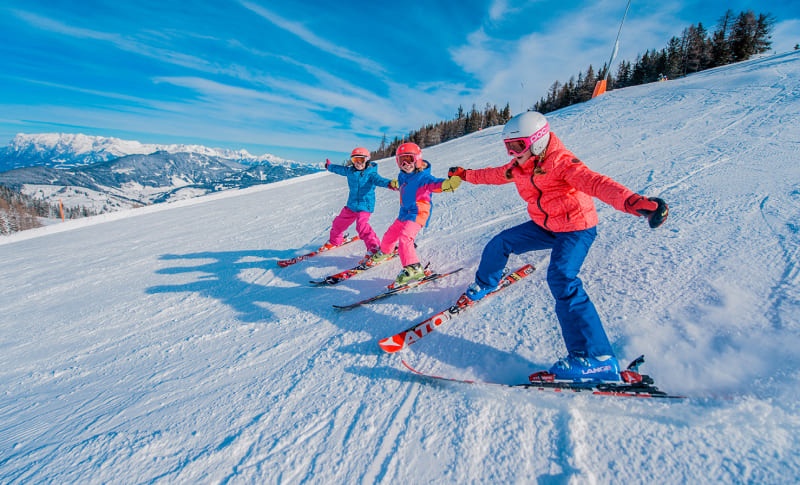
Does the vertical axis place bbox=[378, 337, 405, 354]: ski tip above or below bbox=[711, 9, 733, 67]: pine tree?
below

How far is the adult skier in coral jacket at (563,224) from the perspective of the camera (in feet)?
7.06

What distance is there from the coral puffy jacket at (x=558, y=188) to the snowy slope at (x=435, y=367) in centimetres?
85

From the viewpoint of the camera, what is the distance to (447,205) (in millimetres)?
7387

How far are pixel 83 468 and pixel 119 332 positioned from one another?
2.53 meters

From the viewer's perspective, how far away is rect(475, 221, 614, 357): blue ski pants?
2225 millimetres

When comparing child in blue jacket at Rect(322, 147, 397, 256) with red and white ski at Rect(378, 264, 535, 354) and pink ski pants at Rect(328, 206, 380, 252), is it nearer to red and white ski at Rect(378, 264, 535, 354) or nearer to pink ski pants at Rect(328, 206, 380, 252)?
pink ski pants at Rect(328, 206, 380, 252)

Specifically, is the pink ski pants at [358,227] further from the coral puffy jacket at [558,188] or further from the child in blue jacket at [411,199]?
the coral puffy jacket at [558,188]

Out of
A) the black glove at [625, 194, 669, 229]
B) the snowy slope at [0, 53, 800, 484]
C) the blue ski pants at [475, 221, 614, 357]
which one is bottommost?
the snowy slope at [0, 53, 800, 484]

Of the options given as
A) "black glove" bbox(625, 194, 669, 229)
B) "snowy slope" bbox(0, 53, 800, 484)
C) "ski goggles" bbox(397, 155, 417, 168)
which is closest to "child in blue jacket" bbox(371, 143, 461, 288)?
"ski goggles" bbox(397, 155, 417, 168)

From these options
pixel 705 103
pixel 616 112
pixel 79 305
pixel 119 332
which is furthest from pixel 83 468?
pixel 616 112

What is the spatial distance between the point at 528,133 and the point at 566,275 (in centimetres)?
117

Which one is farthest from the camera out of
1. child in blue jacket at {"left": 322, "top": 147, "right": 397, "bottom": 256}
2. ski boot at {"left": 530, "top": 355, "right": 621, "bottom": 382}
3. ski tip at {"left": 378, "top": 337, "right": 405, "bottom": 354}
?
child in blue jacket at {"left": 322, "top": 147, "right": 397, "bottom": 256}

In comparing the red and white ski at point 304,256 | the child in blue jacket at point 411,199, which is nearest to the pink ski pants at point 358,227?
the red and white ski at point 304,256

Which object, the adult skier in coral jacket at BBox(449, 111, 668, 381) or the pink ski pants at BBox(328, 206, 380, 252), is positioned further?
the pink ski pants at BBox(328, 206, 380, 252)
